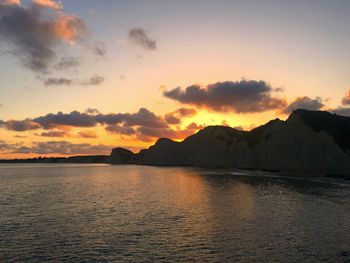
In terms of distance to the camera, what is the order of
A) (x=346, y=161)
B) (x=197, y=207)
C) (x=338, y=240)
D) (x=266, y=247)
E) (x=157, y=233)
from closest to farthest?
(x=266, y=247) < (x=338, y=240) < (x=157, y=233) < (x=197, y=207) < (x=346, y=161)

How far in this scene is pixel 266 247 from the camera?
29609 mm

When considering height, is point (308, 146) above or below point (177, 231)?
above

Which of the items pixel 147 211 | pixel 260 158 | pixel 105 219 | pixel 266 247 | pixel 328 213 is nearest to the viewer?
pixel 266 247

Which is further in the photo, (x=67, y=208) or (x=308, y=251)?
(x=67, y=208)

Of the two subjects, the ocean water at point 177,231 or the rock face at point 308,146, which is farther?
the rock face at point 308,146

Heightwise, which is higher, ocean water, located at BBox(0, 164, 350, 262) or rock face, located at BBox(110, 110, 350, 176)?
rock face, located at BBox(110, 110, 350, 176)

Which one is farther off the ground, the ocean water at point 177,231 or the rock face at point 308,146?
the rock face at point 308,146

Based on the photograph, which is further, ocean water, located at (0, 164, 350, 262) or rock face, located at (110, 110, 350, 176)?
rock face, located at (110, 110, 350, 176)

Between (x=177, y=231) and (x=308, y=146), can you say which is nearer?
(x=177, y=231)

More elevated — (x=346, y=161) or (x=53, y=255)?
(x=346, y=161)

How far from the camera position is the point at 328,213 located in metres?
45.3

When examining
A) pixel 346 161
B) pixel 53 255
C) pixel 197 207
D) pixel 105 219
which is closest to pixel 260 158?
pixel 346 161

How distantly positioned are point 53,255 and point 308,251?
1930 centimetres

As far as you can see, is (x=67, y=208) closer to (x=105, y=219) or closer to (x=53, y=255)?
(x=105, y=219)
